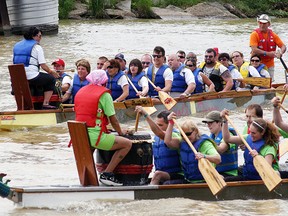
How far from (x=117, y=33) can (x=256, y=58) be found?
58.6 feet

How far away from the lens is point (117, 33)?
33.0 metres

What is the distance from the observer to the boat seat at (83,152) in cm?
850

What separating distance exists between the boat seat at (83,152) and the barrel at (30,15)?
2330 cm

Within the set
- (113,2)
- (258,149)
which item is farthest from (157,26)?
(258,149)

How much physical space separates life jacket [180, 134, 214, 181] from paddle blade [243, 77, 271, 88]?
6.70 meters

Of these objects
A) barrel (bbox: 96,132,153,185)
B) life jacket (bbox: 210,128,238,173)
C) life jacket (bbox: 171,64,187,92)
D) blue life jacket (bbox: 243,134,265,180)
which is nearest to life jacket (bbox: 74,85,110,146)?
barrel (bbox: 96,132,153,185)

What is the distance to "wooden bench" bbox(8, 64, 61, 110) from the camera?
42.4ft

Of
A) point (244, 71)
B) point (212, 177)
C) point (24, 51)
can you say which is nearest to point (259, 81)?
point (244, 71)

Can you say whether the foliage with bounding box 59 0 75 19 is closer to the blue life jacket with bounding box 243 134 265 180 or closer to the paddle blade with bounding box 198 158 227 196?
the blue life jacket with bounding box 243 134 265 180

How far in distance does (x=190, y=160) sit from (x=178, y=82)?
5.97 metres

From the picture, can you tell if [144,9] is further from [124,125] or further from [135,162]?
[135,162]

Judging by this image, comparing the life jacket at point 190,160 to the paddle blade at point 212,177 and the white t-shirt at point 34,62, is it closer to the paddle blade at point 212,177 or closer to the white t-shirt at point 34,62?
the paddle blade at point 212,177

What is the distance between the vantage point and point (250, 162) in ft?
28.7

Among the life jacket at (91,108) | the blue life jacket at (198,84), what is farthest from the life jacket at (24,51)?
the life jacket at (91,108)
